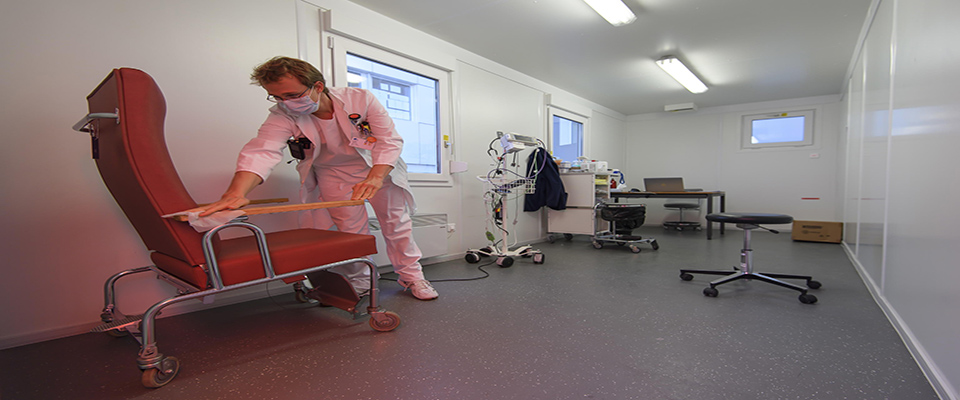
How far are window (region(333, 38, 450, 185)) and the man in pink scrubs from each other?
3.01 ft

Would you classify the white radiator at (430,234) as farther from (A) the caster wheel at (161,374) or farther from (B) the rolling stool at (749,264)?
(B) the rolling stool at (749,264)

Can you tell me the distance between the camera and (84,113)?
1.82 meters

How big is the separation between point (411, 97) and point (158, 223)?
2.46m

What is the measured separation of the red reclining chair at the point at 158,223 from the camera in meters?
1.20

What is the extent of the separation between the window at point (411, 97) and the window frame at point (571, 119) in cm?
199

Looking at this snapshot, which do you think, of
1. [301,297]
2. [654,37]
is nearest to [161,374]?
[301,297]

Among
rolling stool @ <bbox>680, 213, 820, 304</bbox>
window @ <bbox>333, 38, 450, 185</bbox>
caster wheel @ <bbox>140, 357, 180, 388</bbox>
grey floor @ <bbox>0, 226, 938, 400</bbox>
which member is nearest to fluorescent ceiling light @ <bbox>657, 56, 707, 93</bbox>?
rolling stool @ <bbox>680, 213, 820, 304</bbox>

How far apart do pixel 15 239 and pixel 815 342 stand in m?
3.62

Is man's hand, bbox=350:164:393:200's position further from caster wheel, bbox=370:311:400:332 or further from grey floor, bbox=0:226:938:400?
grey floor, bbox=0:226:938:400

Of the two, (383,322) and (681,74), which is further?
(681,74)

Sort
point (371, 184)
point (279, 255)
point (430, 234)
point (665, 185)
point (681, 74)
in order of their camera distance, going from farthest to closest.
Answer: point (665, 185), point (681, 74), point (430, 234), point (371, 184), point (279, 255)

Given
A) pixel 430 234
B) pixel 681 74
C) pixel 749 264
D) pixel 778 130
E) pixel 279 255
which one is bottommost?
pixel 749 264

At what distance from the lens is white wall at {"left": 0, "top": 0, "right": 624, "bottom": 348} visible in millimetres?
1680

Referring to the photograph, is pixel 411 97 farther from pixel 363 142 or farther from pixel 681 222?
pixel 681 222
